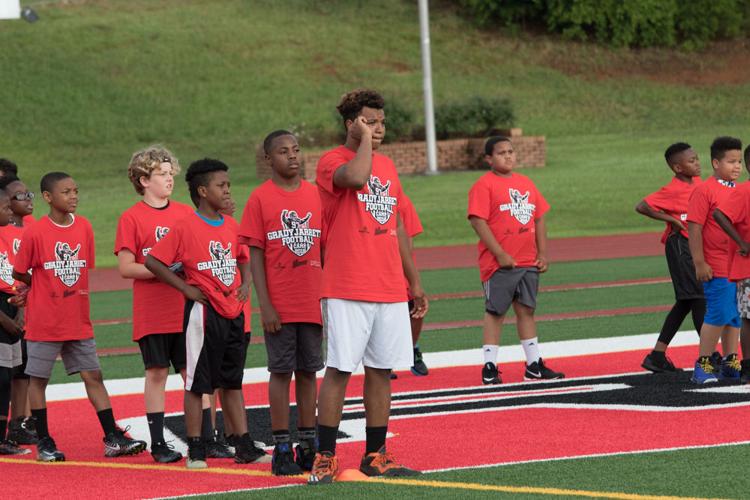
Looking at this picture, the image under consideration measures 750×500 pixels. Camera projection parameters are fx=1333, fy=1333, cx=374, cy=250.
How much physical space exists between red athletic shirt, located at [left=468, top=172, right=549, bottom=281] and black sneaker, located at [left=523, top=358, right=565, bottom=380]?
79cm

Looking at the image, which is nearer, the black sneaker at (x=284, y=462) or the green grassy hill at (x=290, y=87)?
the black sneaker at (x=284, y=462)

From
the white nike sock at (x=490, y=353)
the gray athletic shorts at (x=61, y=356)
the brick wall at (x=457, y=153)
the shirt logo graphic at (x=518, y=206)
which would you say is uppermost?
the brick wall at (x=457, y=153)

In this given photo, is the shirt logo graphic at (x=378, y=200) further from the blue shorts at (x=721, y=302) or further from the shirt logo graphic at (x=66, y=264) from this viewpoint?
the blue shorts at (x=721, y=302)

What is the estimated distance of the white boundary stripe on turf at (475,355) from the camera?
36.7 ft

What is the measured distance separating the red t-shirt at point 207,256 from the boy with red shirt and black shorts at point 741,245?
385cm

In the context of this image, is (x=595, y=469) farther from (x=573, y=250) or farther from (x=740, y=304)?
(x=573, y=250)

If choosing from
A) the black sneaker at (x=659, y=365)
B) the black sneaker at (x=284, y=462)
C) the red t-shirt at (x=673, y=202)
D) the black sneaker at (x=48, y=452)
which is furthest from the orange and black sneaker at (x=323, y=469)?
the red t-shirt at (x=673, y=202)

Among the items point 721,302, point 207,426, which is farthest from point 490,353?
point 207,426

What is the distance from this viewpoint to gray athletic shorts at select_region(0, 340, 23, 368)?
28.9 feet

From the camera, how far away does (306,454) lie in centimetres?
735

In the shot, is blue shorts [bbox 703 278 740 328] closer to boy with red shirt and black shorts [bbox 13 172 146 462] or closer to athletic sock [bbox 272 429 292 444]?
athletic sock [bbox 272 429 292 444]

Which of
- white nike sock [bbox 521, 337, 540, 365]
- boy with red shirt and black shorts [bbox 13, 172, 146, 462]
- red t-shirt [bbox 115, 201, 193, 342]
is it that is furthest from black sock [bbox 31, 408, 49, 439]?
white nike sock [bbox 521, 337, 540, 365]

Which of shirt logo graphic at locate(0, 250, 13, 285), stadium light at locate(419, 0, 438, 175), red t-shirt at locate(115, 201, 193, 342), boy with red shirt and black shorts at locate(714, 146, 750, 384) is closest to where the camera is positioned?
red t-shirt at locate(115, 201, 193, 342)

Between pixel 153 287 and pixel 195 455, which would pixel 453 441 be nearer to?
pixel 195 455
